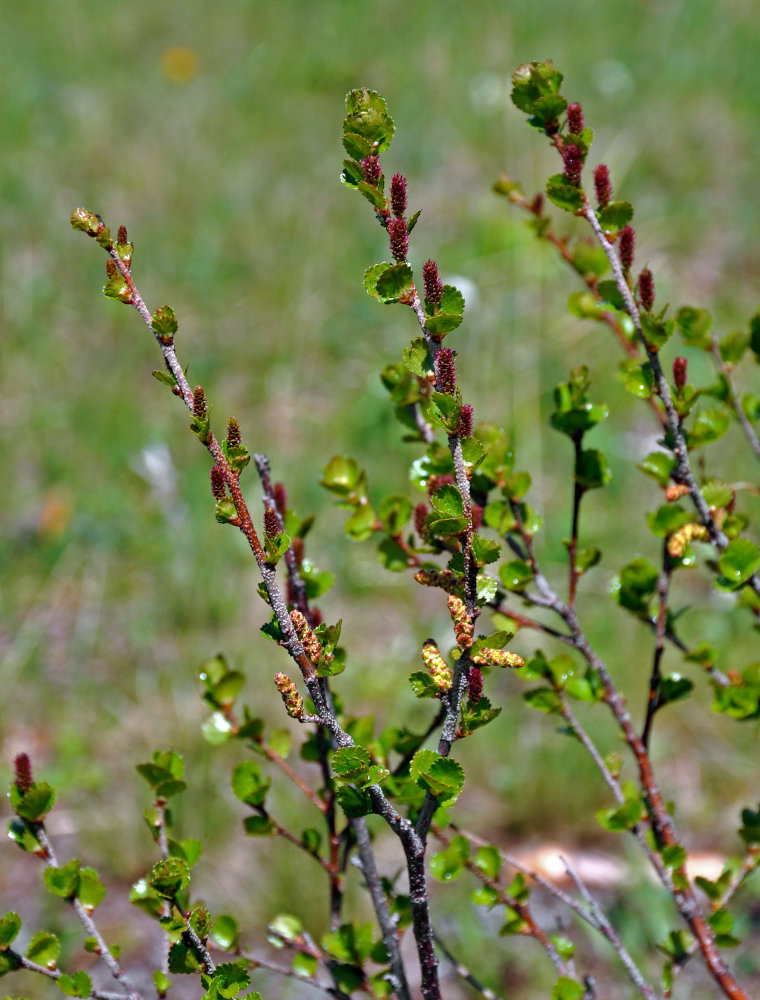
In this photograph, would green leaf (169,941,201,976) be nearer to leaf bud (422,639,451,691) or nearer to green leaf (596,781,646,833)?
leaf bud (422,639,451,691)

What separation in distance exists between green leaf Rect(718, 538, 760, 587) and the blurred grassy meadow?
118cm

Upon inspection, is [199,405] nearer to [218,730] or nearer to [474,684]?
[474,684]

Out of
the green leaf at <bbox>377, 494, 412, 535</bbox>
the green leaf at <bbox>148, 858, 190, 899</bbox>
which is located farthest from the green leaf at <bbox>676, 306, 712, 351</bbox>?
the green leaf at <bbox>148, 858, 190, 899</bbox>

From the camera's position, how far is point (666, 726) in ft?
8.18

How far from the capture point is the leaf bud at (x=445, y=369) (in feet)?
2.38

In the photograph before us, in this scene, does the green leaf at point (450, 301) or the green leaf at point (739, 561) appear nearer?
the green leaf at point (450, 301)

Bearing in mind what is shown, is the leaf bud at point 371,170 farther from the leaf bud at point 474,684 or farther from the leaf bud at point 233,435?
the leaf bud at point 474,684

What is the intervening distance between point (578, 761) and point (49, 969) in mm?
1526

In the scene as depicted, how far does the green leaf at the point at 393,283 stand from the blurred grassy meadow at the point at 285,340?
1529 mm

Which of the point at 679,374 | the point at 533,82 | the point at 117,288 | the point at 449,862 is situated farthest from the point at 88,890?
the point at 533,82

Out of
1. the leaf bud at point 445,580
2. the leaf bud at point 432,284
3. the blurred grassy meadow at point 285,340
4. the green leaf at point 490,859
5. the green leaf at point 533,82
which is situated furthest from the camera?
the blurred grassy meadow at point 285,340

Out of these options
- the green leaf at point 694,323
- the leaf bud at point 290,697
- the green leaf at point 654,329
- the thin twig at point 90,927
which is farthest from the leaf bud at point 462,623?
the green leaf at point 694,323

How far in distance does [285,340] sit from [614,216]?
2960 millimetres

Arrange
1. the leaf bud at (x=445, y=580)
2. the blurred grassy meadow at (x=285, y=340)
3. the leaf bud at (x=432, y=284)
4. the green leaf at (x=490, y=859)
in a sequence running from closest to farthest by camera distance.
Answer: the leaf bud at (x=432, y=284) < the leaf bud at (x=445, y=580) < the green leaf at (x=490, y=859) < the blurred grassy meadow at (x=285, y=340)
